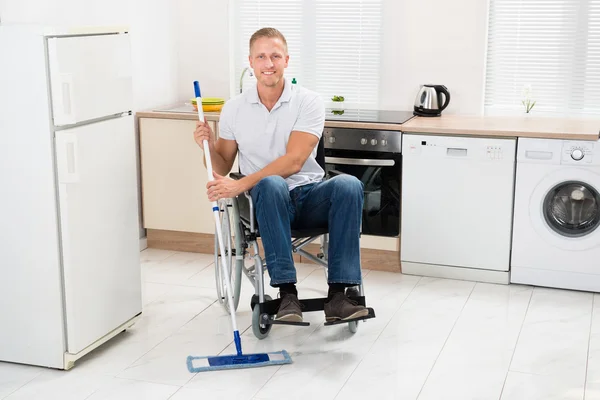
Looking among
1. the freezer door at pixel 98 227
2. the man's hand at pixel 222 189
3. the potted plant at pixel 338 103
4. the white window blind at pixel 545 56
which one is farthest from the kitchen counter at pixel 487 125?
the freezer door at pixel 98 227

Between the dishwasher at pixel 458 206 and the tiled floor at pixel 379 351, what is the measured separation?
120 millimetres

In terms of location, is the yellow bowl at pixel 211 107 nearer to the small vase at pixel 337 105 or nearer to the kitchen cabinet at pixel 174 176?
the kitchen cabinet at pixel 174 176

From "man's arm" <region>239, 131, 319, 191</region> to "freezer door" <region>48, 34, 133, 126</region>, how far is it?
1.93 ft

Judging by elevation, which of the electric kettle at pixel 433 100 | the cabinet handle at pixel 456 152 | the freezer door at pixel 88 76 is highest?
the freezer door at pixel 88 76

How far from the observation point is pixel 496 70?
15.1ft

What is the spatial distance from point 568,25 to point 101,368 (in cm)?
300

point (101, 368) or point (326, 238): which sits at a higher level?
point (326, 238)

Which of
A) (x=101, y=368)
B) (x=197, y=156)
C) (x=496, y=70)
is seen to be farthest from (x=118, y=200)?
(x=496, y=70)

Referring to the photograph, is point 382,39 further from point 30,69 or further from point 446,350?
point 30,69

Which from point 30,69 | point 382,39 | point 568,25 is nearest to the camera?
point 30,69

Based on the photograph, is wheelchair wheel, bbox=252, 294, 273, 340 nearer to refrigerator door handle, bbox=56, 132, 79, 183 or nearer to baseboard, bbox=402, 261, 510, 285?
refrigerator door handle, bbox=56, 132, 79, 183

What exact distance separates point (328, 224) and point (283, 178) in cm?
27

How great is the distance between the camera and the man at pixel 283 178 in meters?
3.24

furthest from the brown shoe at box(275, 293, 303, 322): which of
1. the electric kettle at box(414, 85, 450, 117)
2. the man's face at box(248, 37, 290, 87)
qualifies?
the electric kettle at box(414, 85, 450, 117)
